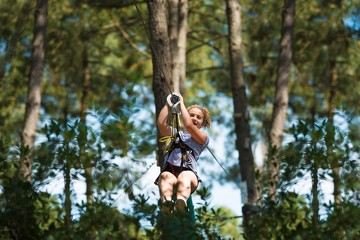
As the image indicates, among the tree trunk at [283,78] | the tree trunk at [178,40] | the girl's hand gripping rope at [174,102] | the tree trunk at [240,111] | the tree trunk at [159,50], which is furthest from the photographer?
the tree trunk at [283,78]

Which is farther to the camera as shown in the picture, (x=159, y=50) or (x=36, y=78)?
(x=36, y=78)

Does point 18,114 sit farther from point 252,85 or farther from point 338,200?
point 338,200

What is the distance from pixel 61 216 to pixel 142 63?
15937mm

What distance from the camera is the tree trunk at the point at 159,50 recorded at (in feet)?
23.2

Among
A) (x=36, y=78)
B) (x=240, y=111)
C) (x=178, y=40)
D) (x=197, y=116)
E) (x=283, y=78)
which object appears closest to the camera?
(x=197, y=116)

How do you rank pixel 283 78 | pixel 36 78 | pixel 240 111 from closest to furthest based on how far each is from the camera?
pixel 240 111 → pixel 283 78 → pixel 36 78

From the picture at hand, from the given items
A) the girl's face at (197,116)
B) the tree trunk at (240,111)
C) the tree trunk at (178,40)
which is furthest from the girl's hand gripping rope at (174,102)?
the tree trunk at (240,111)

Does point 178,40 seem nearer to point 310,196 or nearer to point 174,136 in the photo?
point 174,136

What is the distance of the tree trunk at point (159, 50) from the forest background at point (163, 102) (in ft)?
0.04

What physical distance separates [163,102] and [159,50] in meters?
0.56

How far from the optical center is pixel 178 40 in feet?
42.3

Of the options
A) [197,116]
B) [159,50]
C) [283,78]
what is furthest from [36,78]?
[197,116]

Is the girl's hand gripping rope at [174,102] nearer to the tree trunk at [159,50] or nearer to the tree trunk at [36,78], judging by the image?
the tree trunk at [159,50]

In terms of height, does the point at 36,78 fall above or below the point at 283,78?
above
